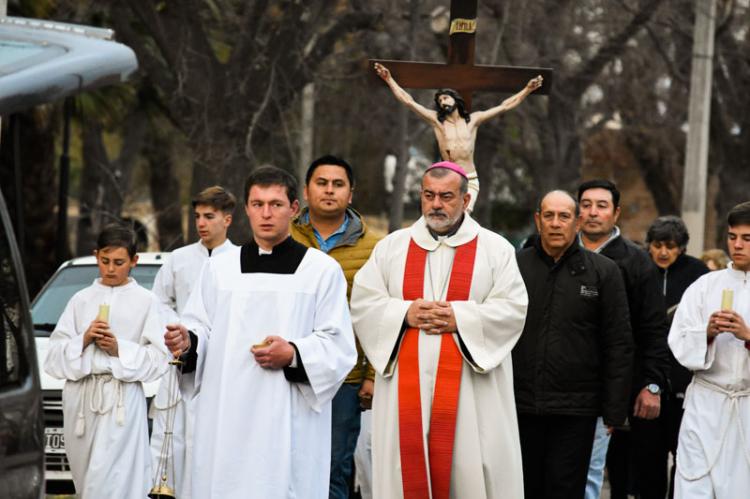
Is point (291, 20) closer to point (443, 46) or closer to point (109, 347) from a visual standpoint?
point (443, 46)

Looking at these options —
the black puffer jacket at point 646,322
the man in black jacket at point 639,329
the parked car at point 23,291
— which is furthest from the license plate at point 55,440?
the parked car at point 23,291

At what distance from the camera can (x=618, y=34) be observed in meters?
24.6

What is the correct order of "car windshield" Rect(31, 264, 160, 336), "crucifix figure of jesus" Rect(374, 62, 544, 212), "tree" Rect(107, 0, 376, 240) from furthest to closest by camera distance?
"tree" Rect(107, 0, 376, 240) → "car windshield" Rect(31, 264, 160, 336) → "crucifix figure of jesus" Rect(374, 62, 544, 212)

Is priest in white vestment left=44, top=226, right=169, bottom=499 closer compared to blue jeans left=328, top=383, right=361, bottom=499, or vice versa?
blue jeans left=328, top=383, right=361, bottom=499

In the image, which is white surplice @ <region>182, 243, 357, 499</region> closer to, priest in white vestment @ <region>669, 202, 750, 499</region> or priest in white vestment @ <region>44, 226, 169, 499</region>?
priest in white vestment @ <region>44, 226, 169, 499</region>

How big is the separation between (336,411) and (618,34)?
56.4 ft

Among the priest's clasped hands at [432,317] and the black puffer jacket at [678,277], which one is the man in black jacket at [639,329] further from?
the priest's clasped hands at [432,317]

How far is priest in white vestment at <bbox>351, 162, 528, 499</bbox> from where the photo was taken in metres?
7.52

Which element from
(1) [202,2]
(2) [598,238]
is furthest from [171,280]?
(1) [202,2]

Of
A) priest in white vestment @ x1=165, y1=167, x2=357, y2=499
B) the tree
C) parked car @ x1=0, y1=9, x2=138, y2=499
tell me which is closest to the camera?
parked car @ x1=0, y1=9, x2=138, y2=499

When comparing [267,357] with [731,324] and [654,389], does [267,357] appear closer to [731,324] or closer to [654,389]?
[731,324]

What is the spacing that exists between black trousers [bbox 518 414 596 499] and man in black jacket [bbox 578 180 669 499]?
2.56 ft

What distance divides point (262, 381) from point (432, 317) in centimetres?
94

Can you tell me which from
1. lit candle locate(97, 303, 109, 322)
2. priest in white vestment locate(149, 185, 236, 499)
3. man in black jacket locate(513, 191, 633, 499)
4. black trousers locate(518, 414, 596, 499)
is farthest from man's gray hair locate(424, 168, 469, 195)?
priest in white vestment locate(149, 185, 236, 499)
